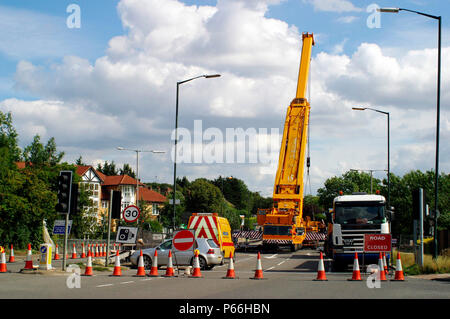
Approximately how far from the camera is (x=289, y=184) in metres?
40.3

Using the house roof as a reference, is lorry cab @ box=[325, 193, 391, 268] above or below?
below

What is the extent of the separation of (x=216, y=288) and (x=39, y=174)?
36.6 m

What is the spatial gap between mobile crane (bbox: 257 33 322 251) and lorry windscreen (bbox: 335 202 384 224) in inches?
629

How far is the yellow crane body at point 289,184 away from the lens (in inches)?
1582

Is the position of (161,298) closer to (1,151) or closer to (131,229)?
(131,229)

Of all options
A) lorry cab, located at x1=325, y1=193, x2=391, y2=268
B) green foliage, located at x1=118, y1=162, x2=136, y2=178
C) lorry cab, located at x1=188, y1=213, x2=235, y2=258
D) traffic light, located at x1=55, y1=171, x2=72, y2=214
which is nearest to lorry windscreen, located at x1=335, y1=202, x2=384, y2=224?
lorry cab, located at x1=325, y1=193, x2=391, y2=268

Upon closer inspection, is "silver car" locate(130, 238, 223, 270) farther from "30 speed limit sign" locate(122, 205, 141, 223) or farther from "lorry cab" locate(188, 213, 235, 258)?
"lorry cab" locate(188, 213, 235, 258)

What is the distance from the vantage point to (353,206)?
23844 mm

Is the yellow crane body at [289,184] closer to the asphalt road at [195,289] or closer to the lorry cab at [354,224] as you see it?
the lorry cab at [354,224]

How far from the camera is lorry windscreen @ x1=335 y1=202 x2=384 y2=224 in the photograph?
23.4 meters

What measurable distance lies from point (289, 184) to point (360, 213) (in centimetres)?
1671

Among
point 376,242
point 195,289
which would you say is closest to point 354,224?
point 376,242

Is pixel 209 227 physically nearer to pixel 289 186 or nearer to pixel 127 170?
pixel 289 186

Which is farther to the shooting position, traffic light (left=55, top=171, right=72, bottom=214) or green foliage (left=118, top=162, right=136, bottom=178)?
green foliage (left=118, top=162, right=136, bottom=178)
